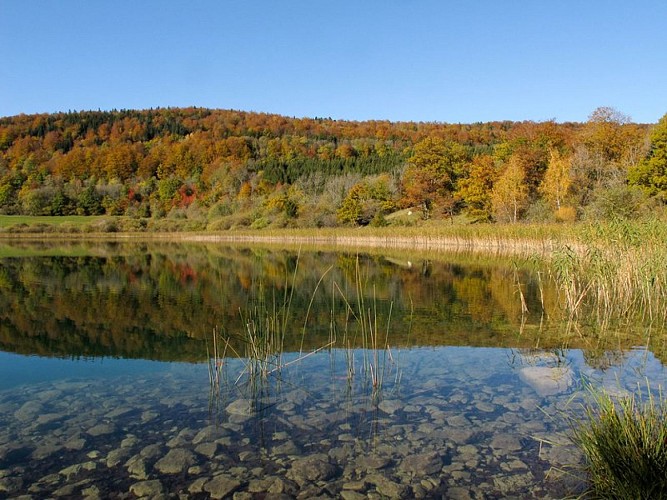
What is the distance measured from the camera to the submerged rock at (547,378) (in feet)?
17.8

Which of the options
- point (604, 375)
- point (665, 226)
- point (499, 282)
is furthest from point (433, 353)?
point (499, 282)

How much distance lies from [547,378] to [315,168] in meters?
75.8

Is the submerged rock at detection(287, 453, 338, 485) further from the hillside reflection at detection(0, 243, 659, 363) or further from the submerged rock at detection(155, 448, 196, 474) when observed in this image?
the hillside reflection at detection(0, 243, 659, 363)

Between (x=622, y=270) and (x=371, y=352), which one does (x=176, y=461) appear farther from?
(x=622, y=270)

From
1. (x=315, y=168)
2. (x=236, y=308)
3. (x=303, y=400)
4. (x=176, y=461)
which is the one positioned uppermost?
(x=315, y=168)

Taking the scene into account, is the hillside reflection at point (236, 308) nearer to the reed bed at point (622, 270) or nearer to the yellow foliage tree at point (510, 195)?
the reed bed at point (622, 270)

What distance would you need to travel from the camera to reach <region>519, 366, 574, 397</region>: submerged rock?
543cm

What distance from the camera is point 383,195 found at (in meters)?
56.3

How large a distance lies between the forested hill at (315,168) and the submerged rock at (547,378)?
1139 centimetres

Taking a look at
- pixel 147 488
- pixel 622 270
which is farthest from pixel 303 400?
pixel 622 270

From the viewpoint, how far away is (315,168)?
263 ft

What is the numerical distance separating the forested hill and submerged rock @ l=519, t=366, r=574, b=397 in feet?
37.4

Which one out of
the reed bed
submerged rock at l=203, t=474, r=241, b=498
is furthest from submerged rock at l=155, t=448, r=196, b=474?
the reed bed

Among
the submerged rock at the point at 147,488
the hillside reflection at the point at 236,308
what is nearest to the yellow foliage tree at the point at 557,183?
the hillside reflection at the point at 236,308
